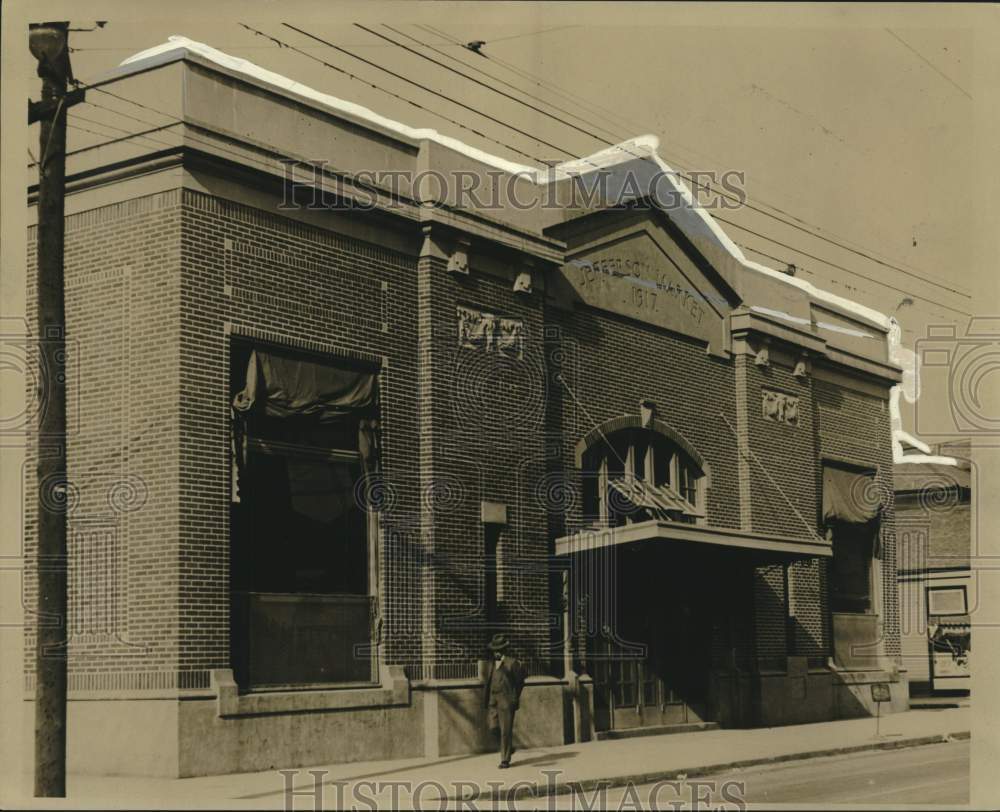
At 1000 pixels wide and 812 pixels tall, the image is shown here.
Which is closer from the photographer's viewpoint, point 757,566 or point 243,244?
point 243,244

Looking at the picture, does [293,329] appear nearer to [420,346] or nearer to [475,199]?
[420,346]

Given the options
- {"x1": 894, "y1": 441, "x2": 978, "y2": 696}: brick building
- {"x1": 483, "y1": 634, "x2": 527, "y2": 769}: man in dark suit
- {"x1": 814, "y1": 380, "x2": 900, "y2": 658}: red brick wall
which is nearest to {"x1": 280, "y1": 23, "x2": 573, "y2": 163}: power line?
{"x1": 483, "y1": 634, "x2": 527, "y2": 769}: man in dark suit

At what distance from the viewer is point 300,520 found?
20.7m

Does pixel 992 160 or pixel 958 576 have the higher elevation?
pixel 992 160

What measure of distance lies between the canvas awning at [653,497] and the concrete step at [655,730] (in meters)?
3.75

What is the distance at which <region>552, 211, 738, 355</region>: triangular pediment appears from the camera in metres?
26.7

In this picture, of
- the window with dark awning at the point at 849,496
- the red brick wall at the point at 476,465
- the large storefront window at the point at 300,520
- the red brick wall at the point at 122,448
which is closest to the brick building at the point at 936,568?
the window with dark awning at the point at 849,496

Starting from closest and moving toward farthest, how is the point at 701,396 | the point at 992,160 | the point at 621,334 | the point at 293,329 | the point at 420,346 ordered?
the point at 992,160, the point at 293,329, the point at 420,346, the point at 621,334, the point at 701,396

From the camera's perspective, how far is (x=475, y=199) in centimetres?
2397

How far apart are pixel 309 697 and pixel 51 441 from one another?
5.63 meters

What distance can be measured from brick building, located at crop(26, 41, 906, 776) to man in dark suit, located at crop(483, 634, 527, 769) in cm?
153

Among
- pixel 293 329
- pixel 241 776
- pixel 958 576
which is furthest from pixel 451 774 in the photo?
pixel 958 576

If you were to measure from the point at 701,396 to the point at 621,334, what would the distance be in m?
3.04

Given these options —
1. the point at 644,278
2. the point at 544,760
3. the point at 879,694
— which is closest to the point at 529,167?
the point at 644,278
